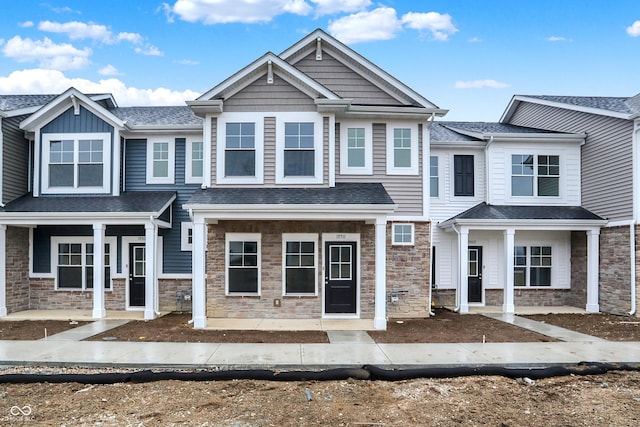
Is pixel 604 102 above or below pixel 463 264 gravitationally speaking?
above

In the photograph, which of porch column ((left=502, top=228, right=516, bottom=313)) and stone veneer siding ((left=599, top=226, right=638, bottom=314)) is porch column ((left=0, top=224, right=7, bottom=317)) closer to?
porch column ((left=502, top=228, right=516, bottom=313))

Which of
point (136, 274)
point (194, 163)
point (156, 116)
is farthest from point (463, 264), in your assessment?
point (156, 116)

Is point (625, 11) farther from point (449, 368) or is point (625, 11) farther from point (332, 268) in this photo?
point (449, 368)

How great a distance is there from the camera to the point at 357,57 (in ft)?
40.0

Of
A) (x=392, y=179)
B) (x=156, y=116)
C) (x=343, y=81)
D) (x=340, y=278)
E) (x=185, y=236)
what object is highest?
(x=343, y=81)

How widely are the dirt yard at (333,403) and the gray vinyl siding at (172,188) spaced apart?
23.7 ft

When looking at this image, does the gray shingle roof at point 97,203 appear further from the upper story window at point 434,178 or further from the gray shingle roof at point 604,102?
the gray shingle roof at point 604,102

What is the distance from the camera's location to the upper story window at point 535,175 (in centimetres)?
1398

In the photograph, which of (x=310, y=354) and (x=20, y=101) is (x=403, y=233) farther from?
(x=20, y=101)

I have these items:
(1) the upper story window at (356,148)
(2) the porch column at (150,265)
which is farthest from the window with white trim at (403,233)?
(2) the porch column at (150,265)

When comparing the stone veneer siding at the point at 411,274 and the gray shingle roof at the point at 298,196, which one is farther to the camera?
the stone veneer siding at the point at 411,274

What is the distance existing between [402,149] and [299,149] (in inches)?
114

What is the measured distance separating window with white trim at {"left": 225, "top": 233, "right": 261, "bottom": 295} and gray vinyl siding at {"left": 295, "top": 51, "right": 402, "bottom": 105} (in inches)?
192

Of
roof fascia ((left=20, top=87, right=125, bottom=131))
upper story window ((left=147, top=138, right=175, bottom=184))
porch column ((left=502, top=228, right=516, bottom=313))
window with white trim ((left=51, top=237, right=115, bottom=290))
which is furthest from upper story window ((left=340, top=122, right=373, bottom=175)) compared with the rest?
window with white trim ((left=51, top=237, right=115, bottom=290))
